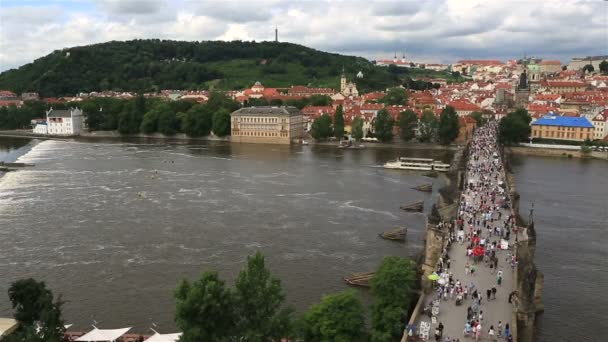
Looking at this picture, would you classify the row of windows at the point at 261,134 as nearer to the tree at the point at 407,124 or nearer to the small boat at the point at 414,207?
the tree at the point at 407,124

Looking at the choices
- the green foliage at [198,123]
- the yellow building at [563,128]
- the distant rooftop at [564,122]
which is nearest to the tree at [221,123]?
the green foliage at [198,123]

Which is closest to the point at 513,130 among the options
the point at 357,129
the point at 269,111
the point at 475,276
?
the point at 357,129

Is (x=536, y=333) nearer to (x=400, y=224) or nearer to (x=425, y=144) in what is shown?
(x=400, y=224)

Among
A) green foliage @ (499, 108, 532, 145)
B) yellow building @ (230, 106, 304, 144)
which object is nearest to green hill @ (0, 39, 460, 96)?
yellow building @ (230, 106, 304, 144)

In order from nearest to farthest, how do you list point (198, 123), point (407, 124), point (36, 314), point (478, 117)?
point (36, 314)
point (407, 124)
point (478, 117)
point (198, 123)

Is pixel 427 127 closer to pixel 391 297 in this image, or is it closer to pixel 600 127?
pixel 600 127

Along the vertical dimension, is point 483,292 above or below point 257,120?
below
